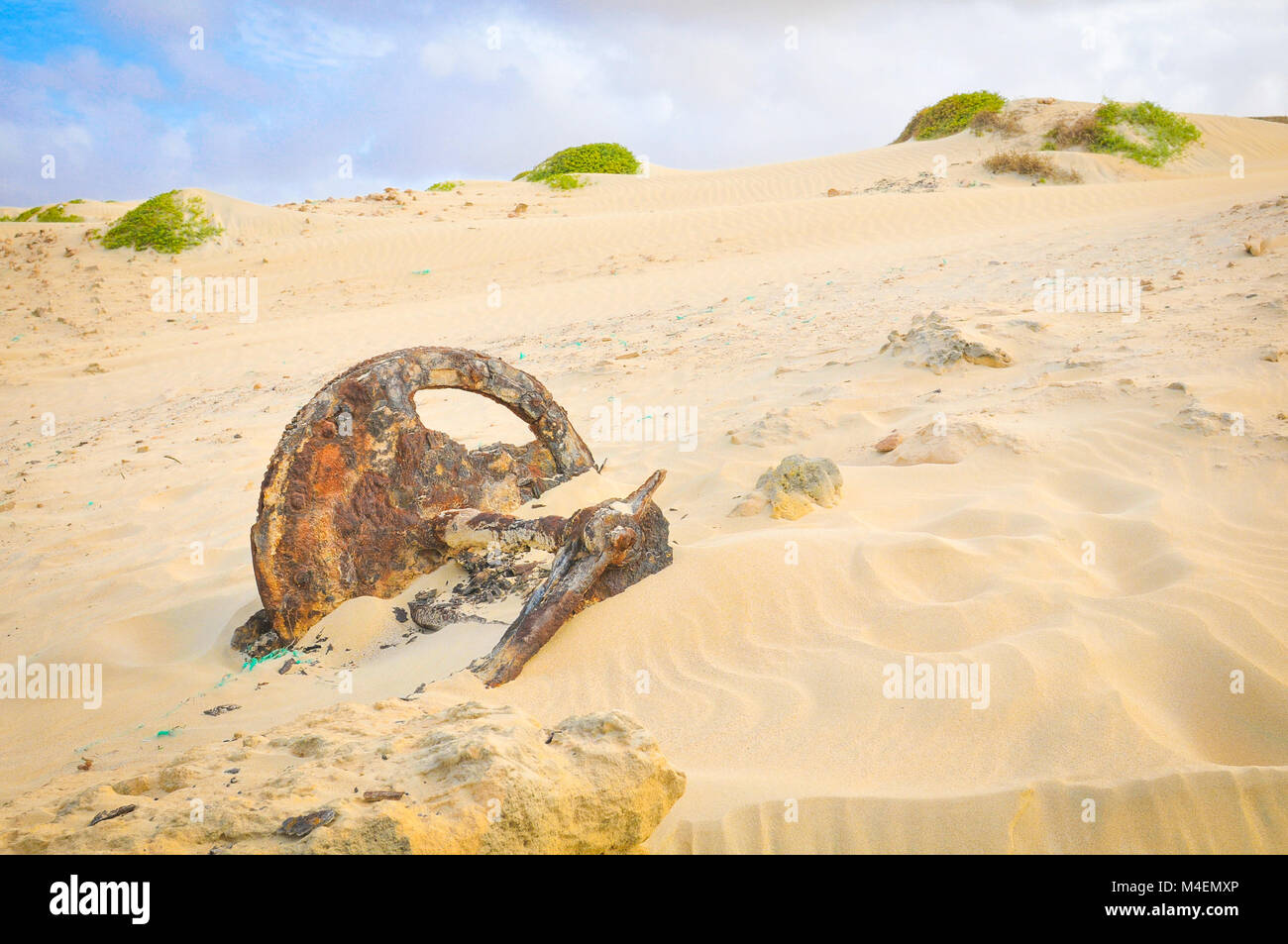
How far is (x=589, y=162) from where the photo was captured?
27766 mm

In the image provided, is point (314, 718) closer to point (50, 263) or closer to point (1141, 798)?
point (1141, 798)

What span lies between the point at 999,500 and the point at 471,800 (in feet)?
9.82

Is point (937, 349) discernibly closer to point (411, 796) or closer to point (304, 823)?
point (411, 796)

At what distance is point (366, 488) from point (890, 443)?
3061mm

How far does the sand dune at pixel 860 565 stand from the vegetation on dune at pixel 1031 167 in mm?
8905

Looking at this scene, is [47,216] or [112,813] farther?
[47,216]

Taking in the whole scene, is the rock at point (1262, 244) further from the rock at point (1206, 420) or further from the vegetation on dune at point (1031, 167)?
the vegetation on dune at point (1031, 167)

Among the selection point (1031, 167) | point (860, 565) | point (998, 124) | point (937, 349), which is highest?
point (998, 124)

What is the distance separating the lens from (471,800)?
161 centimetres

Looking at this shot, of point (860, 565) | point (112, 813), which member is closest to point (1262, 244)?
point (860, 565)

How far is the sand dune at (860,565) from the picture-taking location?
209 centimetres

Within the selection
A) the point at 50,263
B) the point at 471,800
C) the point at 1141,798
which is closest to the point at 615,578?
the point at 471,800

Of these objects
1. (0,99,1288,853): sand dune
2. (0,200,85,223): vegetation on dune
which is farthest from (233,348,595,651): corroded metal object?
(0,200,85,223): vegetation on dune

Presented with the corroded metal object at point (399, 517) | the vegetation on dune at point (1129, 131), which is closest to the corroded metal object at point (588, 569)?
the corroded metal object at point (399, 517)
